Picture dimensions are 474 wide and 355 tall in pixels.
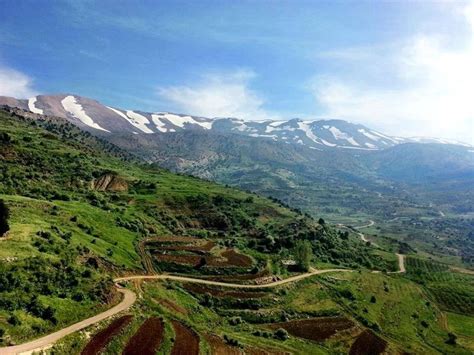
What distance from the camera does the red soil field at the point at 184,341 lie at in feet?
178

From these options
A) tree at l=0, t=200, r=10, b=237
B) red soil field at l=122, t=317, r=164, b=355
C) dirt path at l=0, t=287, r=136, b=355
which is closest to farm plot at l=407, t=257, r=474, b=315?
dirt path at l=0, t=287, r=136, b=355

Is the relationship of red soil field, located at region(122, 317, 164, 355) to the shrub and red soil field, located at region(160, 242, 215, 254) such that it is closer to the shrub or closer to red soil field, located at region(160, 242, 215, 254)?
the shrub

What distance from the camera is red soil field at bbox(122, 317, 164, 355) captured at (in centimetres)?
5059

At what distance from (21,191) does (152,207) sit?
3675cm

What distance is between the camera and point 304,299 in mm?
91000

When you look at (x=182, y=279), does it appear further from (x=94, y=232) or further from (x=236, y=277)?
(x=94, y=232)

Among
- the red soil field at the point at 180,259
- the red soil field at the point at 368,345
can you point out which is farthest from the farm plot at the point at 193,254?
the red soil field at the point at 368,345

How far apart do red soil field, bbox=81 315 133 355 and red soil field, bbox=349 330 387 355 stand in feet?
123

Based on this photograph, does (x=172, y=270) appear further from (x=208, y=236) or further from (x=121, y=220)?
(x=208, y=236)

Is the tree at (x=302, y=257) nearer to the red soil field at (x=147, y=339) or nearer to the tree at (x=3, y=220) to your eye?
the red soil field at (x=147, y=339)

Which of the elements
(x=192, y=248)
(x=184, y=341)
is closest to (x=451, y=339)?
(x=192, y=248)

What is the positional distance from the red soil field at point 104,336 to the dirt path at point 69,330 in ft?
5.42

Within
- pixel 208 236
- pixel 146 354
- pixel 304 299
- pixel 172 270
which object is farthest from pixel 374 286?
pixel 146 354

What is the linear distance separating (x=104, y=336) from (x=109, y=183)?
9816 cm
